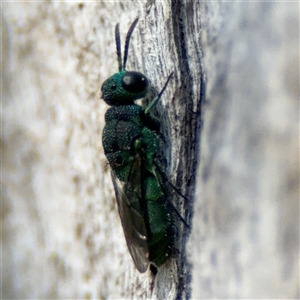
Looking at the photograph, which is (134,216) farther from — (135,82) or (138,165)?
(135,82)

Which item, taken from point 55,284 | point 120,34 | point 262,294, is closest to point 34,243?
point 55,284

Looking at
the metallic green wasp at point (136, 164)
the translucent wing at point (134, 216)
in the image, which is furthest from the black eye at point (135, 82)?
the translucent wing at point (134, 216)

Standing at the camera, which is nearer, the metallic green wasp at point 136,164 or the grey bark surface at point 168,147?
the grey bark surface at point 168,147

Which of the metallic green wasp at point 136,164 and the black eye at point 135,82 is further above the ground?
the black eye at point 135,82

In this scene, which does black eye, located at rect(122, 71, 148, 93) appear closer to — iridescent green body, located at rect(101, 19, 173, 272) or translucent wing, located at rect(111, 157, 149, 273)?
iridescent green body, located at rect(101, 19, 173, 272)

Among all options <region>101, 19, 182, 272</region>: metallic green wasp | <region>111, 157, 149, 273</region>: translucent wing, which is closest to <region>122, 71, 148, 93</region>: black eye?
<region>101, 19, 182, 272</region>: metallic green wasp

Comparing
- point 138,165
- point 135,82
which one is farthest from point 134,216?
point 135,82

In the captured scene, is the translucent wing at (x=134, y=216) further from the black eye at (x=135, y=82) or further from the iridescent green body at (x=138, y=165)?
the black eye at (x=135, y=82)
